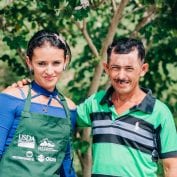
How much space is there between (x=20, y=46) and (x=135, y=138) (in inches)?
67.5

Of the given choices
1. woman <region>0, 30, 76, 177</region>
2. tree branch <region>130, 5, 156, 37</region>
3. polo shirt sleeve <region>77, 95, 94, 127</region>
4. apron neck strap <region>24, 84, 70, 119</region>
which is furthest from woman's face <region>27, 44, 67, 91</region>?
Answer: tree branch <region>130, 5, 156, 37</region>

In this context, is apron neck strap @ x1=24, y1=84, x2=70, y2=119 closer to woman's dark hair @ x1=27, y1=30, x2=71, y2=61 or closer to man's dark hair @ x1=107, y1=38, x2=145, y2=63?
woman's dark hair @ x1=27, y1=30, x2=71, y2=61

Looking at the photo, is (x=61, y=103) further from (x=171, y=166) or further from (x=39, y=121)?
(x=171, y=166)

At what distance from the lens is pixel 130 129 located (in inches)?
113

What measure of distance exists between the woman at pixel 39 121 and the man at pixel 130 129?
0.21m

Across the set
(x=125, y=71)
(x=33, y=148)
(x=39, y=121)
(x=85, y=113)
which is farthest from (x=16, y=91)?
(x=125, y=71)

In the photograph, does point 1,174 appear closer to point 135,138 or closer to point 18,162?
point 18,162

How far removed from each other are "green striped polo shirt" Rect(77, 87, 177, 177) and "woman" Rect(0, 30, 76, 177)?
0.72ft

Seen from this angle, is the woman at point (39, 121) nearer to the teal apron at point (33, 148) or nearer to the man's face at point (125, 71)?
the teal apron at point (33, 148)

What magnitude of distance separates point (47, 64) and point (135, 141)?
66 cm

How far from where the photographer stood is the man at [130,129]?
9.40 ft

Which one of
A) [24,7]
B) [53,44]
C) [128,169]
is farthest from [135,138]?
[24,7]

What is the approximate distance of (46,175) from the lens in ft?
9.10

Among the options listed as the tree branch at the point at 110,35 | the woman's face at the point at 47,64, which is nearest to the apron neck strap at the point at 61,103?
the woman's face at the point at 47,64
